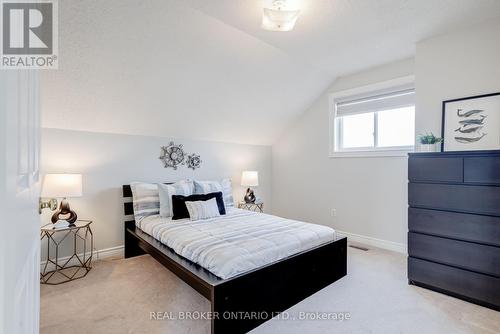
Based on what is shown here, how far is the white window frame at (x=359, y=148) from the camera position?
346 cm

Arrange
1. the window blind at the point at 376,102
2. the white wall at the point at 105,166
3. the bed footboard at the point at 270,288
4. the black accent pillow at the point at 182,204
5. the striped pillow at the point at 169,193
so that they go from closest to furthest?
1. the bed footboard at the point at 270,288
2. the white wall at the point at 105,166
3. the black accent pillow at the point at 182,204
4. the striped pillow at the point at 169,193
5. the window blind at the point at 376,102

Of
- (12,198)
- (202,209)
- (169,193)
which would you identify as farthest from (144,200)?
(12,198)

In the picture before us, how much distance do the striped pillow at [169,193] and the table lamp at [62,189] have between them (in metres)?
0.90

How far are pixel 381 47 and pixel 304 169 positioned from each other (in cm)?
224

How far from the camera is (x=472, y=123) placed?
2500 millimetres

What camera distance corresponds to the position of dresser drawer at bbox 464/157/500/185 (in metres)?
2.08

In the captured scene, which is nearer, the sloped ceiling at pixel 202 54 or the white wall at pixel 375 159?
the sloped ceiling at pixel 202 54

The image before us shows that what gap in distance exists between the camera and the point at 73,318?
201 centimetres

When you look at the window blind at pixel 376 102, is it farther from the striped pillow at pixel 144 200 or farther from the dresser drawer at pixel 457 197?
the striped pillow at pixel 144 200

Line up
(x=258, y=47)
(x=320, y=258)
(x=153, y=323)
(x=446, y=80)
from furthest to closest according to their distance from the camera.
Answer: (x=258, y=47) → (x=446, y=80) → (x=320, y=258) → (x=153, y=323)

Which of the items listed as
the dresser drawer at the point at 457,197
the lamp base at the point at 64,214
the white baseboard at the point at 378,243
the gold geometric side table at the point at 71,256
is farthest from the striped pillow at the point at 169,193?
the dresser drawer at the point at 457,197

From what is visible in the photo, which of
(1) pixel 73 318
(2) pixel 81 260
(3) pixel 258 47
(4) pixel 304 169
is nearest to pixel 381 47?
(3) pixel 258 47

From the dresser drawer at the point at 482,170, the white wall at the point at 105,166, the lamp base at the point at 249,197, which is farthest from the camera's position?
the lamp base at the point at 249,197

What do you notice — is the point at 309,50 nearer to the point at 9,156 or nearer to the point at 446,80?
the point at 446,80
